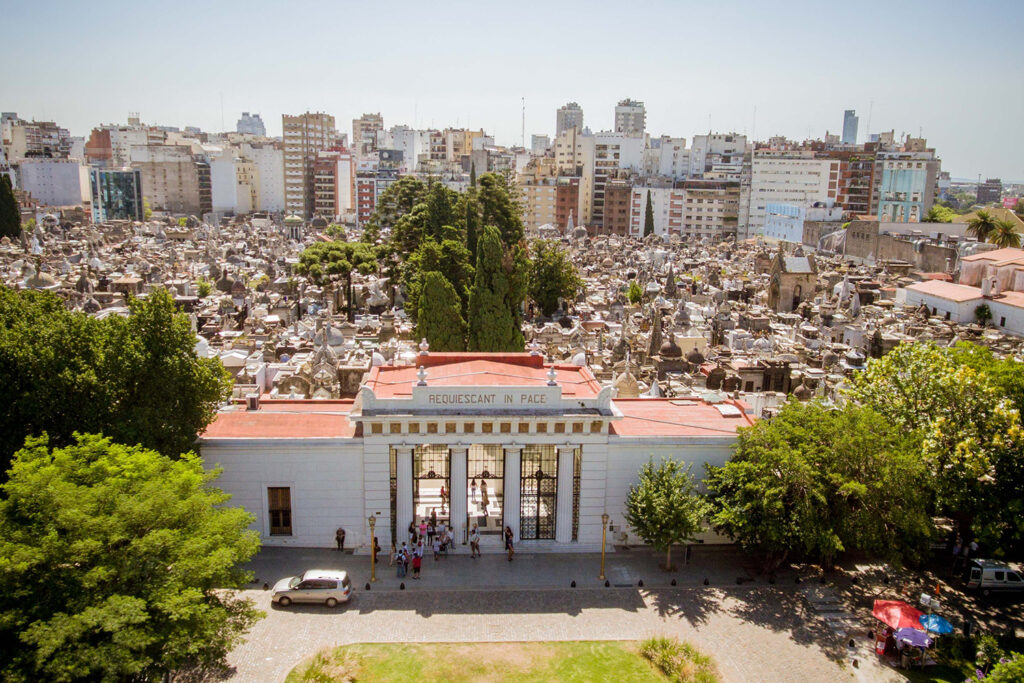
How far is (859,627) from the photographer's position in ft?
68.7

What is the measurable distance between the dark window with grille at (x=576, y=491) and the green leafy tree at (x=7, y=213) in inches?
4509

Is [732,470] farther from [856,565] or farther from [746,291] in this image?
[746,291]

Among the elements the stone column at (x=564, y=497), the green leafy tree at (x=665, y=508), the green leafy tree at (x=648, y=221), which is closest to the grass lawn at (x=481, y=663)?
the green leafy tree at (x=665, y=508)

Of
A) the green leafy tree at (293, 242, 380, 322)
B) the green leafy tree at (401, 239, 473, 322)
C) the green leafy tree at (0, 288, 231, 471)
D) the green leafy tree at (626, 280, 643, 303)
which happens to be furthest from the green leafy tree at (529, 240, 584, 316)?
the green leafy tree at (0, 288, 231, 471)

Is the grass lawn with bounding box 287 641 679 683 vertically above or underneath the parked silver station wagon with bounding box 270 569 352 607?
underneath

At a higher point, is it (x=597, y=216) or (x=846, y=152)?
(x=846, y=152)

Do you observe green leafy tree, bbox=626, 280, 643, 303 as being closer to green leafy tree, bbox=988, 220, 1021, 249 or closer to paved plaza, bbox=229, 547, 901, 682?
green leafy tree, bbox=988, 220, 1021, 249

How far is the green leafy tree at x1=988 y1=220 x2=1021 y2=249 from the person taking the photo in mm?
91812

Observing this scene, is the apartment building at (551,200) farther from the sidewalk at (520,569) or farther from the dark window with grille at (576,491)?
the sidewalk at (520,569)

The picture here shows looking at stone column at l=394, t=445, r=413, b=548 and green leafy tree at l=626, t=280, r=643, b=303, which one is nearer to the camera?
stone column at l=394, t=445, r=413, b=548

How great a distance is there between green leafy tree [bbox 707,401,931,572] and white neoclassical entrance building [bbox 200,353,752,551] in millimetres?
2024

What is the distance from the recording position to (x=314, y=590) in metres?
20.9

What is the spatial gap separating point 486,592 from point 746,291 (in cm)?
6577

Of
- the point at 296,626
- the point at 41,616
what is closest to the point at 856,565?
the point at 296,626
